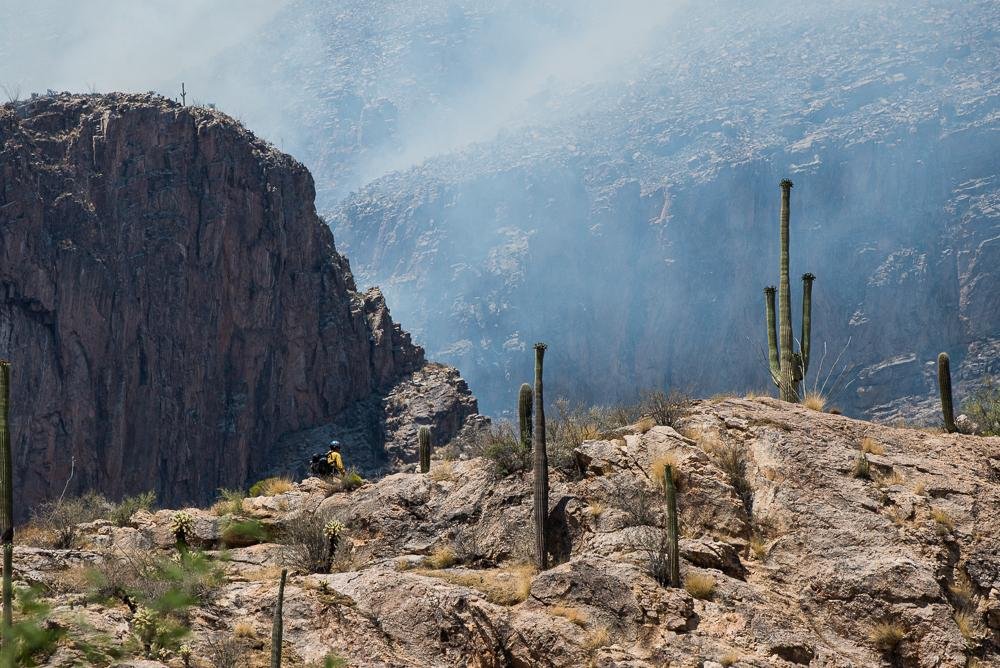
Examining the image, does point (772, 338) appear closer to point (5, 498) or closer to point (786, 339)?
point (786, 339)

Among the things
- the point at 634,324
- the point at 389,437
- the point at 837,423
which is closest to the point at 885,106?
the point at 634,324

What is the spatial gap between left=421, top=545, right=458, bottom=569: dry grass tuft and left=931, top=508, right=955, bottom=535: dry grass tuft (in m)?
9.14

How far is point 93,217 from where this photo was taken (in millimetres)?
88250

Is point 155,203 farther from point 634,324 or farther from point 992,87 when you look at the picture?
point 992,87

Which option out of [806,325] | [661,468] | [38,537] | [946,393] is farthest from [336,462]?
[946,393]

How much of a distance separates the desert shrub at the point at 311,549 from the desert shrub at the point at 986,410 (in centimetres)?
1457

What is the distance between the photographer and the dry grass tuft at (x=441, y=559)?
78.8 feet

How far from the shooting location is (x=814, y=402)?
27.0 meters

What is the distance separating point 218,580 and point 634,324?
126 m

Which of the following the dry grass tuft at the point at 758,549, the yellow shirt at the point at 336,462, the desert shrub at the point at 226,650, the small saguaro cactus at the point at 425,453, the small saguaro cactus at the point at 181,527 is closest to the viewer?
the desert shrub at the point at 226,650

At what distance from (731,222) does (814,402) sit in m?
121

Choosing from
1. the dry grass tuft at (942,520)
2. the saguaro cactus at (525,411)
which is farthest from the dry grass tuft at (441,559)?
the dry grass tuft at (942,520)

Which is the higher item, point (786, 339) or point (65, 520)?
point (786, 339)

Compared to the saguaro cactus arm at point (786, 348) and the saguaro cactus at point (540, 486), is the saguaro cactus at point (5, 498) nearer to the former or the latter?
the saguaro cactus at point (540, 486)
